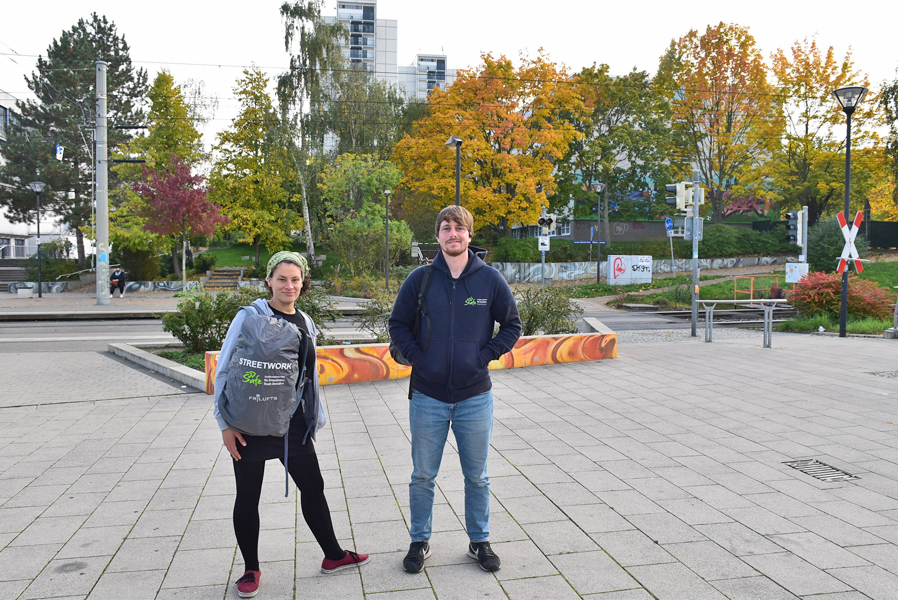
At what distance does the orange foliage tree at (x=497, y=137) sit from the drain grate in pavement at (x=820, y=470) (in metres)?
28.0

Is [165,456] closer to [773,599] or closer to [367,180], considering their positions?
[773,599]

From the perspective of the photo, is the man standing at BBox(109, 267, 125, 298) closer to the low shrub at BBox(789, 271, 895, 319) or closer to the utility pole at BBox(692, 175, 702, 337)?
the utility pole at BBox(692, 175, 702, 337)

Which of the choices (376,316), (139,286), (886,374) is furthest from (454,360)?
(139,286)

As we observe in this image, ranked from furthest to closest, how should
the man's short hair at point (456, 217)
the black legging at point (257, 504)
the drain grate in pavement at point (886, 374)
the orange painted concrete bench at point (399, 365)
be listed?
the drain grate in pavement at point (886, 374) < the orange painted concrete bench at point (399, 365) < the man's short hair at point (456, 217) < the black legging at point (257, 504)

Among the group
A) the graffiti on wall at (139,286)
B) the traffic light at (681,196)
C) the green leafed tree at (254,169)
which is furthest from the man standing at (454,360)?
the green leafed tree at (254,169)

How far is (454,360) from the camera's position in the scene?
3.26 meters

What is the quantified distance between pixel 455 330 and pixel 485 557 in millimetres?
1148

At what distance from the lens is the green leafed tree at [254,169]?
36625 mm

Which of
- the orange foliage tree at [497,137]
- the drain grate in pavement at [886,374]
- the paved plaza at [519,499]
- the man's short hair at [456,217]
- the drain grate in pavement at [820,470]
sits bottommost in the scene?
the paved plaza at [519,499]

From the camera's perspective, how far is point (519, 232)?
4600 cm

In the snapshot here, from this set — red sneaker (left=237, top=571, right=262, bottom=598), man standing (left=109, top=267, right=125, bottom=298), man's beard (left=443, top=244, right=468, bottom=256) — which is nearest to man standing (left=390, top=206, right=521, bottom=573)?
man's beard (left=443, top=244, right=468, bottom=256)

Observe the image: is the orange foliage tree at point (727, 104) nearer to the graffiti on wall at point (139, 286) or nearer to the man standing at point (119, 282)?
the graffiti on wall at point (139, 286)

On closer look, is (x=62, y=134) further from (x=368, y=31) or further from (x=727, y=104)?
(x=368, y=31)

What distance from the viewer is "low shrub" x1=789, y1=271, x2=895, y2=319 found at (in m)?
17.3
